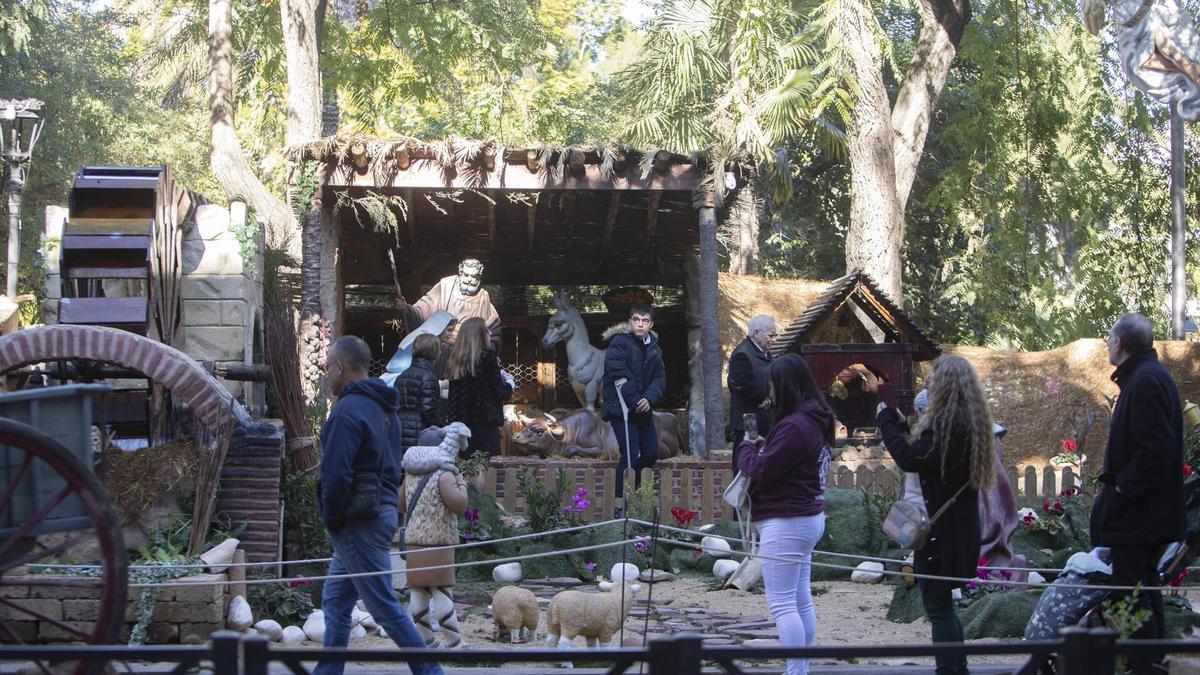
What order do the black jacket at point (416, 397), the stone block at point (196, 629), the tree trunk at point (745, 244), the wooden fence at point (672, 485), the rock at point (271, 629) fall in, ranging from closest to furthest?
1. the stone block at point (196, 629)
2. the rock at point (271, 629)
3. the black jacket at point (416, 397)
4. the wooden fence at point (672, 485)
5. the tree trunk at point (745, 244)

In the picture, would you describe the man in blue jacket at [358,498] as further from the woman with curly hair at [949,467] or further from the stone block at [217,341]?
the stone block at [217,341]

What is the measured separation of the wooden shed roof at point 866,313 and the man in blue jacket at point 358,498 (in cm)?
794

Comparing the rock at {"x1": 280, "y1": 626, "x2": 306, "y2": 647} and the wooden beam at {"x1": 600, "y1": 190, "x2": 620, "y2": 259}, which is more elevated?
the wooden beam at {"x1": 600, "y1": 190, "x2": 620, "y2": 259}

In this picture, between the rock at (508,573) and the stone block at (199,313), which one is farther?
the stone block at (199,313)

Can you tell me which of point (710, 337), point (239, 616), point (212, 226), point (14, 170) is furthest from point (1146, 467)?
point (14, 170)

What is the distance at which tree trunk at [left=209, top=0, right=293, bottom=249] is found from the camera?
17312 millimetres

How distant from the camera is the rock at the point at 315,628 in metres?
7.62

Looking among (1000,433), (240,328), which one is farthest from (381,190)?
(1000,433)

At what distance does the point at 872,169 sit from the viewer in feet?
57.4

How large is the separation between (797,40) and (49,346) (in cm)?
1537

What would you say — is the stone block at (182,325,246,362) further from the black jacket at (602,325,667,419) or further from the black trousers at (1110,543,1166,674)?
the black trousers at (1110,543,1166,674)

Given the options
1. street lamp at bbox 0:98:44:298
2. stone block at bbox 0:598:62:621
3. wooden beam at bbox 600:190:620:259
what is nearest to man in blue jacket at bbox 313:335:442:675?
stone block at bbox 0:598:62:621

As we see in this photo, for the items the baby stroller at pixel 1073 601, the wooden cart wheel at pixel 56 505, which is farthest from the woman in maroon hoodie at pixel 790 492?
the wooden cart wheel at pixel 56 505

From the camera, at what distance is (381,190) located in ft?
Answer: 46.3
